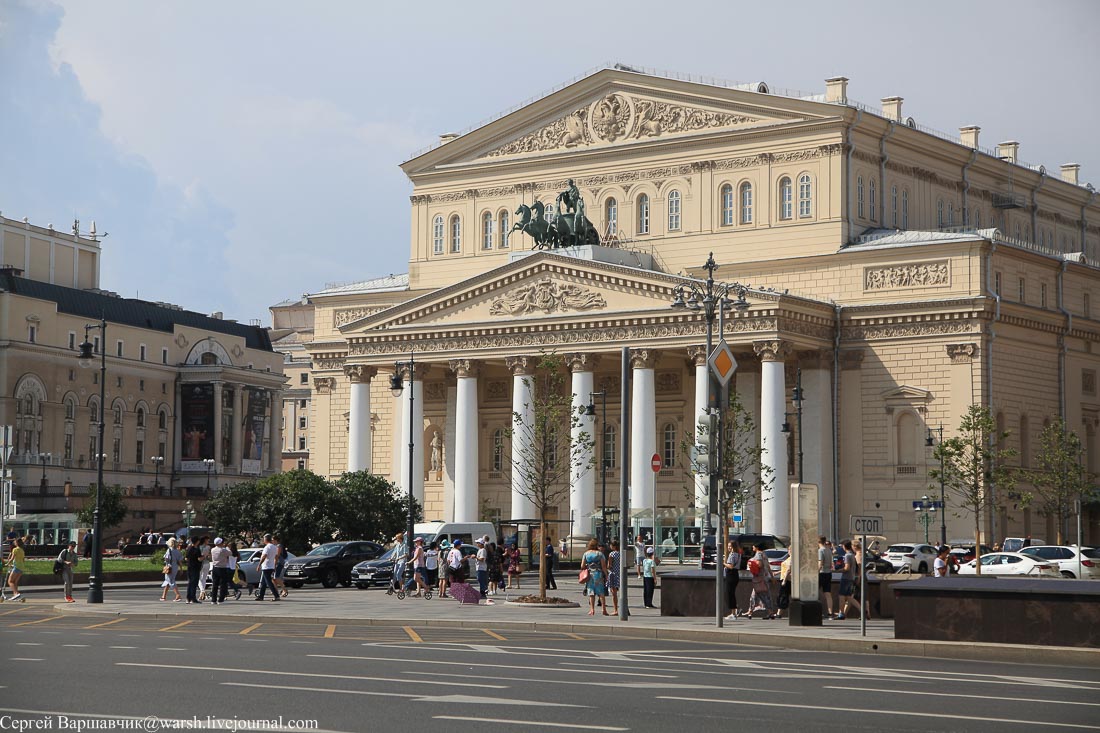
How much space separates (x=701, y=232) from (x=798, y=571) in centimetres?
5024

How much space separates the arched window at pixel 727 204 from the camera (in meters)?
83.2

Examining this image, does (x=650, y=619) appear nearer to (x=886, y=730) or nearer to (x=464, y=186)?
(x=886, y=730)

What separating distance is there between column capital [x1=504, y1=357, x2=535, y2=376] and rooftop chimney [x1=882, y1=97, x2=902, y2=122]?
21849 millimetres

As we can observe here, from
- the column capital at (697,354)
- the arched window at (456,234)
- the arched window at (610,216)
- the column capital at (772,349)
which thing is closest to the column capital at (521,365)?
the column capital at (697,354)

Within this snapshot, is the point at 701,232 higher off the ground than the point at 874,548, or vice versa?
the point at 701,232

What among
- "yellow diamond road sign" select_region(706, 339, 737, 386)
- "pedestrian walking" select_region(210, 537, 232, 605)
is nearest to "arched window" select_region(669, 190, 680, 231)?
"pedestrian walking" select_region(210, 537, 232, 605)

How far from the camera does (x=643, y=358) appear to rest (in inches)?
3071

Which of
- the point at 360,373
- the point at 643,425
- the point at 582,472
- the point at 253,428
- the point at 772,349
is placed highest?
the point at 772,349

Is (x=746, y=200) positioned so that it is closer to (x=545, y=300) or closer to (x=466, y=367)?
(x=545, y=300)

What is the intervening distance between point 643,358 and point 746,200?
10.4 meters

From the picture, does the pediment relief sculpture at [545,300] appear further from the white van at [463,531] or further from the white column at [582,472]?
the white van at [463,531]

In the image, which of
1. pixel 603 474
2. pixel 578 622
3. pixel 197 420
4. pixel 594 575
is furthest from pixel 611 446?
pixel 197 420

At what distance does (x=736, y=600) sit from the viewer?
40.5 metres

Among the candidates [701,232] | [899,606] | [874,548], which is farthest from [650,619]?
[701,232]
